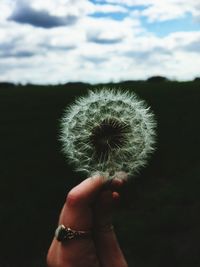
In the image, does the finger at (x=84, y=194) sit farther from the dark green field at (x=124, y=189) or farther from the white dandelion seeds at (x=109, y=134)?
the dark green field at (x=124, y=189)

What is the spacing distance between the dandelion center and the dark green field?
223 inches

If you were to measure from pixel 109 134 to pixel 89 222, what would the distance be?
422mm

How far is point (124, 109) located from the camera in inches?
98.1

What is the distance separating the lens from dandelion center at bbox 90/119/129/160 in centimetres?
212

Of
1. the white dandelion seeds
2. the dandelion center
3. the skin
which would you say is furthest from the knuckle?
the dandelion center

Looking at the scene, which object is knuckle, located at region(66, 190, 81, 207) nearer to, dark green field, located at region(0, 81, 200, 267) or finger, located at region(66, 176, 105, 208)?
finger, located at region(66, 176, 105, 208)

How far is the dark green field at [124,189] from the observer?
26.7ft

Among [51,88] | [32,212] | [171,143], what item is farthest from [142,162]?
Result: [51,88]

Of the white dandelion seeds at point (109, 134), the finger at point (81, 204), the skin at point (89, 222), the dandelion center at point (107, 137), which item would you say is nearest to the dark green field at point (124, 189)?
the white dandelion seeds at point (109, 134)

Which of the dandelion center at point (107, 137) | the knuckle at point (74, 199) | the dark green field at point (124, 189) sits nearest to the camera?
the knuckle at point (74, 199)

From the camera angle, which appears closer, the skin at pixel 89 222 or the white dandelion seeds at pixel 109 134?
the skin at pixel 89 222

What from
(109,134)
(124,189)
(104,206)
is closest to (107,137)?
(109,134)

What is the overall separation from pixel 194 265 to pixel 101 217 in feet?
19.9

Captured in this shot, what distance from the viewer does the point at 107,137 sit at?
7.02 ft
